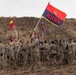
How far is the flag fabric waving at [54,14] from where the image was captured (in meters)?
17.2

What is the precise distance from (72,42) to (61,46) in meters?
0.61

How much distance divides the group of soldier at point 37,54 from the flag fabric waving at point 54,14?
2707 millimetres

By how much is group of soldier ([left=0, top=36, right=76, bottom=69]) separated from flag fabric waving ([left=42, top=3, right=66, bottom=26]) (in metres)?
2.71

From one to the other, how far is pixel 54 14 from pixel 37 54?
11.9 feet

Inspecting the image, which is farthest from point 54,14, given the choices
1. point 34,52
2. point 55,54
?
point 34,52

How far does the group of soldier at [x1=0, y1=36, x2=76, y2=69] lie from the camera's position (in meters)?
14.6

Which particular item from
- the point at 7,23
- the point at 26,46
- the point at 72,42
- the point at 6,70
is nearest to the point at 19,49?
the point at 26,46

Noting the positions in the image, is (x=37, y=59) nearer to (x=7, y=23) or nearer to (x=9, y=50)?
(x=9, y=50)

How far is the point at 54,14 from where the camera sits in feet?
57.0

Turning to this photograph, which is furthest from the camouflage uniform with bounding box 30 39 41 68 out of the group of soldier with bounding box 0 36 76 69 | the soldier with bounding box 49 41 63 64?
the soldier with bounding box 49 41 63 64

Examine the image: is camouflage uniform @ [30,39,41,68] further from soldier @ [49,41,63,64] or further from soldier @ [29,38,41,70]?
soldier @ [49,41,63,64]

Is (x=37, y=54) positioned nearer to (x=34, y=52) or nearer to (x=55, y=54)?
(x=34, y=52)

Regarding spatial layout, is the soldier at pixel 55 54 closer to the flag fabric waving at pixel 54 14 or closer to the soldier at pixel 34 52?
the soldier at pixel 34 52

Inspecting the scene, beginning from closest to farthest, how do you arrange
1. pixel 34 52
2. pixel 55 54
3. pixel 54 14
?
pixel 34 52
pixel 55 54
pixel 54 14
